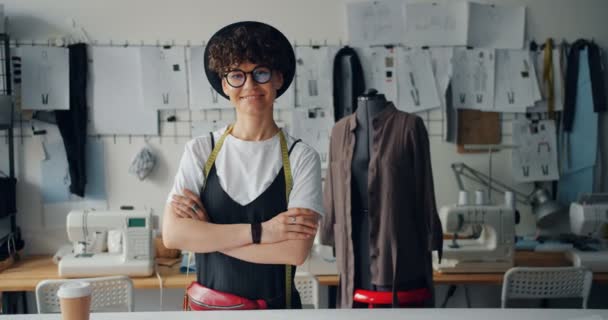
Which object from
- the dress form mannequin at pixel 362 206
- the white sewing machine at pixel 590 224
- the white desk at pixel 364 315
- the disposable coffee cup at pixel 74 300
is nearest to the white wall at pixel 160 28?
the white sewing machine at pixel 590 224

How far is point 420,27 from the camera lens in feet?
10.6

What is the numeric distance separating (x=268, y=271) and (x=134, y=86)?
1.98 meters

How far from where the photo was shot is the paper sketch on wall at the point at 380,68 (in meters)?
3.23

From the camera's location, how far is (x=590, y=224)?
9.44 ft

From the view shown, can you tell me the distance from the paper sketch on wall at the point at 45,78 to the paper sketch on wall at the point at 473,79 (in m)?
2.18

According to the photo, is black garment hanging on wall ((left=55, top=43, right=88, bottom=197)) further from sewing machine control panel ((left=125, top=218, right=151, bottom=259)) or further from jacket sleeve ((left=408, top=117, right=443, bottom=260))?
jacket sleeve ((left=408, top=117, right=443, bottom=260))

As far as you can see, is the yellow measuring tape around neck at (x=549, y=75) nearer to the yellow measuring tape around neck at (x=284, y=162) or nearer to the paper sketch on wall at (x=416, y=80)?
the paper sketch on wall at (x=416, y=80)

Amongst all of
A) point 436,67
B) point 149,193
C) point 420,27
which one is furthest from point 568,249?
point 149,193

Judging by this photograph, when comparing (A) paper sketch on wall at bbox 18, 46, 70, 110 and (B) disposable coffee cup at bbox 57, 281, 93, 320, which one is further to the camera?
(A) paper sketch on wall at bbox 18, 46, 70, 110

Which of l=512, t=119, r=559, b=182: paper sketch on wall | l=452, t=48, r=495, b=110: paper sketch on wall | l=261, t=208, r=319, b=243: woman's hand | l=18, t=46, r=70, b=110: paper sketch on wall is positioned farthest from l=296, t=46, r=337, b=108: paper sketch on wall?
l=261, t=208, r=319, b=243: woman's hand

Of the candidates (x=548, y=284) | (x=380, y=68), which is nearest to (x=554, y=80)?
(x=380, y=68)

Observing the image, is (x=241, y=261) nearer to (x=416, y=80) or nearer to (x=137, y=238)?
(x=137, y=238)

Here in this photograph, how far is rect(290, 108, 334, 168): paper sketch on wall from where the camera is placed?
127 inches

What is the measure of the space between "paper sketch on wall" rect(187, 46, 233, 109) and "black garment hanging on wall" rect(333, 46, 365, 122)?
630 mm
